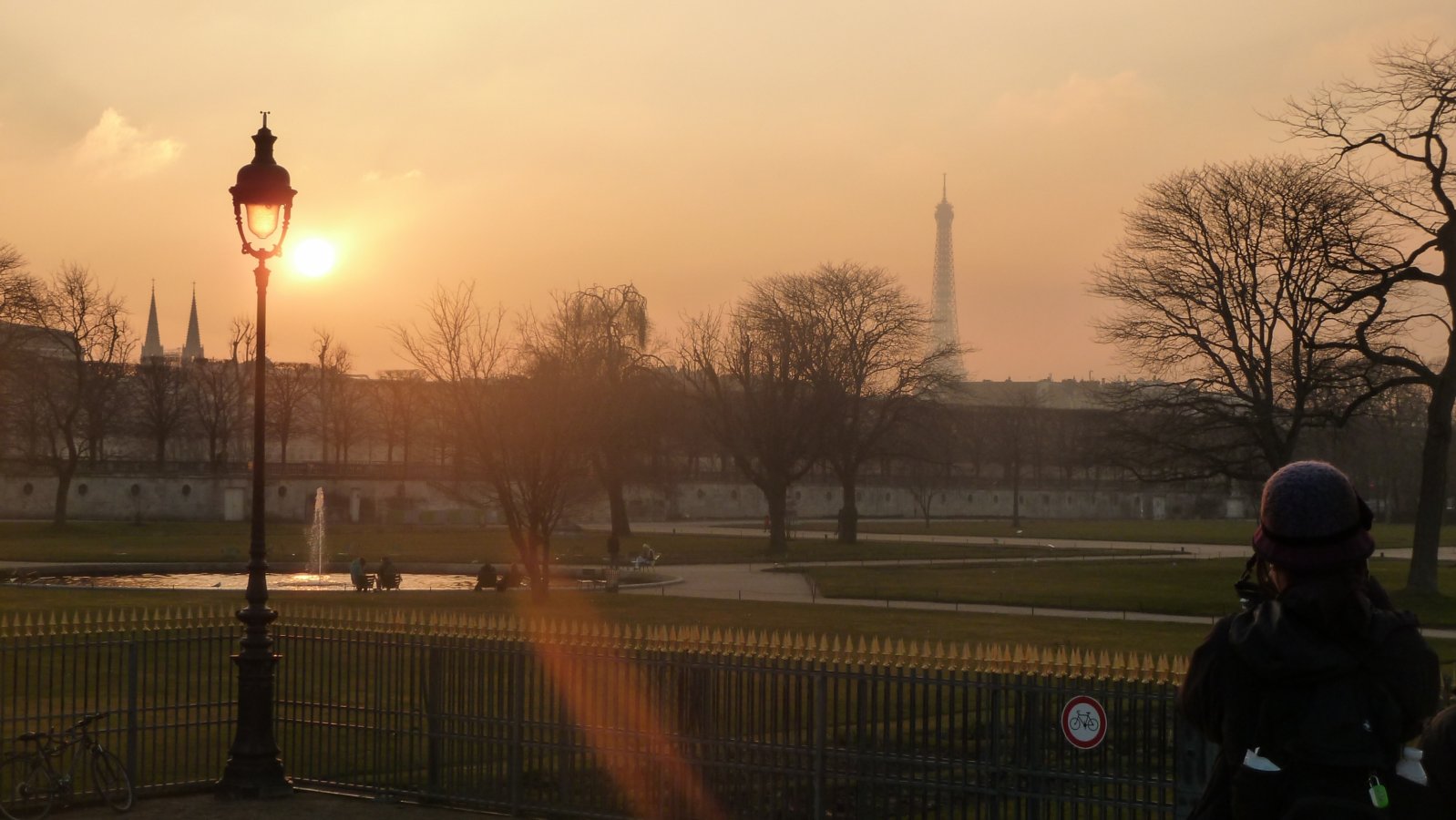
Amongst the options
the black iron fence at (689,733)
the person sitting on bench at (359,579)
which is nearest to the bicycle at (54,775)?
the black iron fence at (689,733)

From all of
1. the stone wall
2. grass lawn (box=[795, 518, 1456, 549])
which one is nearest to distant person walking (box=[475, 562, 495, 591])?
the stone wall

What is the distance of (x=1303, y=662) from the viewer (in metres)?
3.87

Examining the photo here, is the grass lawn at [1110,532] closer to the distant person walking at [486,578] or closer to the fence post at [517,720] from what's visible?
the distant person walking at [486,578]

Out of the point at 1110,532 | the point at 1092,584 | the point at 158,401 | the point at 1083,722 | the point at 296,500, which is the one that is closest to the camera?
the point at 1083,722

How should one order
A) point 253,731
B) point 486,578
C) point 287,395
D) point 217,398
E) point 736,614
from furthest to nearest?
point 287,395 < point 217,398 < point 486,578 < point 736,614 < point 253,731

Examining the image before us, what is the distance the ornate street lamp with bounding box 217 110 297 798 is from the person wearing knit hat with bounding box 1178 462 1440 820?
11342 millimetres

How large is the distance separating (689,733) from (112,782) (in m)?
5.17

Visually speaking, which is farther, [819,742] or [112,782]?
[112,782]

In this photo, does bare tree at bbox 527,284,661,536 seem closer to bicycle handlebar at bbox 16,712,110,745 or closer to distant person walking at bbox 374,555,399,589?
distant person walking at bbox 374,555,399,589

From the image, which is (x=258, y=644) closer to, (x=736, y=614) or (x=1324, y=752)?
(x=1324, y=752)

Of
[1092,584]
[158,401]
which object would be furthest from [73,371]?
[1092,584]

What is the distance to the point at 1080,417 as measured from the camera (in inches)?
5595

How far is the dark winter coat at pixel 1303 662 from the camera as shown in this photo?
3891mm

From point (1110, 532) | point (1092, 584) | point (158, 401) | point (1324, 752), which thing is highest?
point (158, 401)
